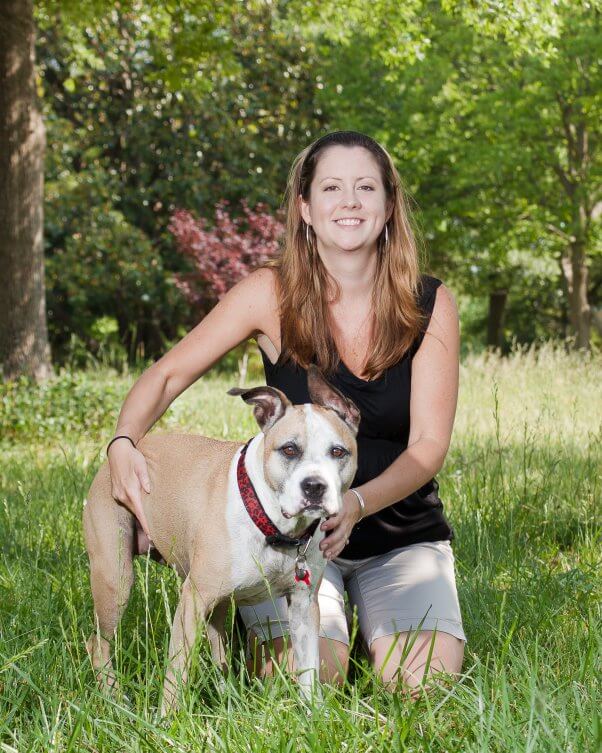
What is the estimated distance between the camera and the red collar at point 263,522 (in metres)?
2.84

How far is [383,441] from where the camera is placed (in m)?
3.49

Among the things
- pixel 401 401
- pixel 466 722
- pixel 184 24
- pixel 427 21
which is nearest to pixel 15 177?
pixel 184 24

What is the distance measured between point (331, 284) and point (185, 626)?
4.80 ft

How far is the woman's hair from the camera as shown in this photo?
342 centimetres

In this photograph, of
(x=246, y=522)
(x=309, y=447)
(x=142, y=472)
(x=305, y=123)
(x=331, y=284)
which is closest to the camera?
(x=309, y=447)

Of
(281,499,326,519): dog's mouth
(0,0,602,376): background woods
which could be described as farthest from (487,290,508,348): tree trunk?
(281,499,326,519): dog's mouth

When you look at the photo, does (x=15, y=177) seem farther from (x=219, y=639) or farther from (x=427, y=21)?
(x=219, y=639)

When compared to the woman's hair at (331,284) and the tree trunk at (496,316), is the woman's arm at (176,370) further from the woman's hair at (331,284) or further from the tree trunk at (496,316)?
the tree trunk at (496,316)

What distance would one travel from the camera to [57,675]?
2744 mm

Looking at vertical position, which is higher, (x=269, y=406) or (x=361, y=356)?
(x=361, y=356)

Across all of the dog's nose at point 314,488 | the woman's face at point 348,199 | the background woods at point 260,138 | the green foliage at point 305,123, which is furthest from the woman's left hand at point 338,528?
the green foliage at point 305,123

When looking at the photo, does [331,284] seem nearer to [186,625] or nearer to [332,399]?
[332,399]

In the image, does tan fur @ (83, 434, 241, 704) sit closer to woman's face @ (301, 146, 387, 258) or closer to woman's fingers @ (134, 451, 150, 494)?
woman's fingers @ (134, 451, 150, 494)

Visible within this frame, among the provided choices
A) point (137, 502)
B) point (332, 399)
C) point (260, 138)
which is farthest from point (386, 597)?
point (260, 138)
